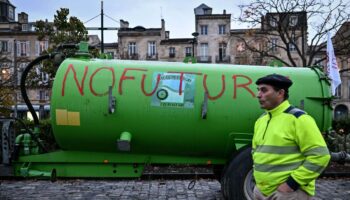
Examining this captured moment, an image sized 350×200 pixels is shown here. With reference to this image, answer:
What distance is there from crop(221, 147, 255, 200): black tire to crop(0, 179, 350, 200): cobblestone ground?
185 centimetres

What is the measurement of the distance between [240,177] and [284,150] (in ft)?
9.97

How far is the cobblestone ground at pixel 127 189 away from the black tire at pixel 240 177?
1.85 m

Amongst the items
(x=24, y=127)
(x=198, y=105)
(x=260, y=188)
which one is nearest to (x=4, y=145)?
(x=24, y=127)

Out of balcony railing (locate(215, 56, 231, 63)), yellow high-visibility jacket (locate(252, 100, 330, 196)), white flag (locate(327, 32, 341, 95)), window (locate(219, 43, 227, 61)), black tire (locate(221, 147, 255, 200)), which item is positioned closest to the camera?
yellow high-visibility jacket (locate(252, 100, 330, 196))

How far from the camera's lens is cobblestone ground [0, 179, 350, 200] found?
27.4 feet

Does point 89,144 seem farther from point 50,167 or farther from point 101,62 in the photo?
point 101,62

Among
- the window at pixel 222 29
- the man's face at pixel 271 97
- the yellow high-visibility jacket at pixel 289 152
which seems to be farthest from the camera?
the window at pixel 222 29

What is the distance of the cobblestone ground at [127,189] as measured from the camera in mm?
8352

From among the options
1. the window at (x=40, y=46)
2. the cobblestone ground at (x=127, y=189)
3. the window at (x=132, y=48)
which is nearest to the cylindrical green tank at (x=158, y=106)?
the cobblestone ground at (x=127, y=189)

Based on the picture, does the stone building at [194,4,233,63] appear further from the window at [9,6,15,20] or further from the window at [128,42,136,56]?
the window at [9,6,15,20]

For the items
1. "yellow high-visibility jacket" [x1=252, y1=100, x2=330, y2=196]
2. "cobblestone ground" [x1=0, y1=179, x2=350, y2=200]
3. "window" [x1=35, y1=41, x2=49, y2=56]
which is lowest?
"cobblestone ground" [x1=0, y1=179, x2=350, y2=200]

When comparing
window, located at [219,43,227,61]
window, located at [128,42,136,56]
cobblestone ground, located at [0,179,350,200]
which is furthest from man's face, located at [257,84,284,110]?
window, located at [128,42,136,56]

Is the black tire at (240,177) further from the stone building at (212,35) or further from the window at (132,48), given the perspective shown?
the window at (132,48)

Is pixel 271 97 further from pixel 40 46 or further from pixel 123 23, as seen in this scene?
pixel 40 46
